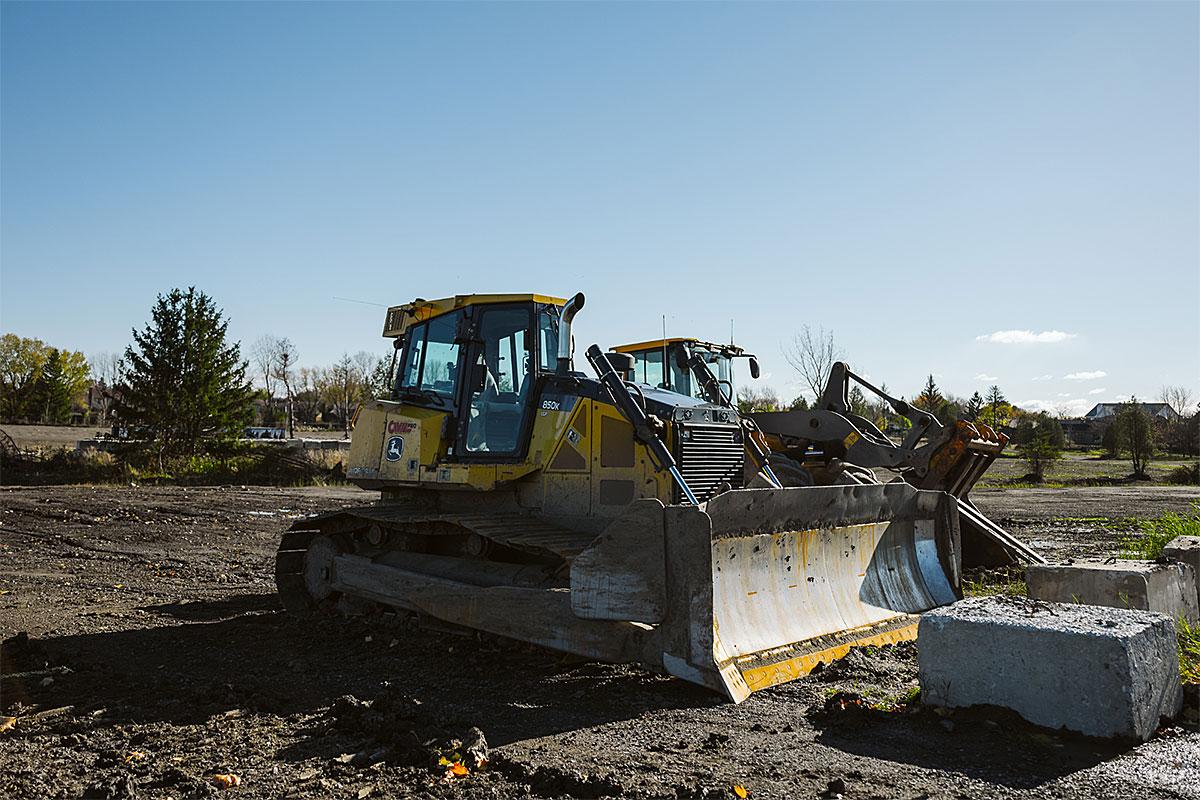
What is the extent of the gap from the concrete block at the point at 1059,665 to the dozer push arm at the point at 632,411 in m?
2.33

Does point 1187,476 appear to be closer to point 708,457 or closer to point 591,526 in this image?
point 708,457

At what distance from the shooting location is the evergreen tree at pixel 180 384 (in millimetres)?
29375

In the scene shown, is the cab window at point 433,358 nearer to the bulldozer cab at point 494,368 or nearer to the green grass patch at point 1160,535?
the bulldozer cab at point 494,368

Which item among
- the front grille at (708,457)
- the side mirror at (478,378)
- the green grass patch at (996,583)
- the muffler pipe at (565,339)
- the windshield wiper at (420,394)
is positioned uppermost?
the muffler pipe at (565,339)

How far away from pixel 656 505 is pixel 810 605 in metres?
1.75

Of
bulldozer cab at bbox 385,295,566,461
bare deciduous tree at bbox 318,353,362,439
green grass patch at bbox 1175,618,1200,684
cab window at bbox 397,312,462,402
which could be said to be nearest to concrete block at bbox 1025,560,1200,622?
green grass patch at bbox 1175,618,1200,684

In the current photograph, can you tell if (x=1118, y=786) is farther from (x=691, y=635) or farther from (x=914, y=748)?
(x=691, y=635)

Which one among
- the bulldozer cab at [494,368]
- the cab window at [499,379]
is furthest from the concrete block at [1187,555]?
the cab window at [499,379]

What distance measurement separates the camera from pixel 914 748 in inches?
183

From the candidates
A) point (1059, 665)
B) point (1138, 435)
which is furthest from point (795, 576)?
point (1138, 435)

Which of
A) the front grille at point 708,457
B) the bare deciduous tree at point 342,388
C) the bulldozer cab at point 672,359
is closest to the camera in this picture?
the front grille at point 708,457

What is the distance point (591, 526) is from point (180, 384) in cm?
2622

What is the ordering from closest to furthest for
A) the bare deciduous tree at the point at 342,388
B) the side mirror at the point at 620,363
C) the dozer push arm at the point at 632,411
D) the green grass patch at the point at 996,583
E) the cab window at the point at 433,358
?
the dozer push arm at the point at 632,411
the side mirror at the point at 620,363
the cab window at the point at 433,358
the green grass patch at the point at 996,583
the bare deciduous tree at the point at 342,388

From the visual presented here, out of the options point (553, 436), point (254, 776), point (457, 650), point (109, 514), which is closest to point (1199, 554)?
point (553, 436)
